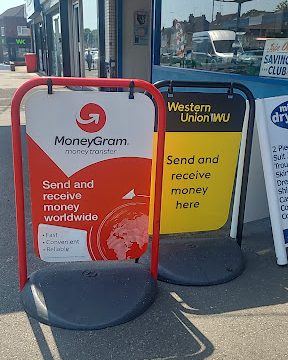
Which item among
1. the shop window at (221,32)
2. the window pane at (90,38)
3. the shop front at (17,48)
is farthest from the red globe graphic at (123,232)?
the shop front at (17,48)

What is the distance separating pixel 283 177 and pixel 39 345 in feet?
7.21

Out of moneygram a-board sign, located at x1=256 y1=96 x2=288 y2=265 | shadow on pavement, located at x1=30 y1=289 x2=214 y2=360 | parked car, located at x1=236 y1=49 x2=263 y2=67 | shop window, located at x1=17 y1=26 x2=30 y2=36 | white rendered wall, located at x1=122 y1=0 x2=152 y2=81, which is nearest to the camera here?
shadow on pavement, located at x1=30 y1=289 x2=214 y2=360

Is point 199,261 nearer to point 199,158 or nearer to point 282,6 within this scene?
point 199,158

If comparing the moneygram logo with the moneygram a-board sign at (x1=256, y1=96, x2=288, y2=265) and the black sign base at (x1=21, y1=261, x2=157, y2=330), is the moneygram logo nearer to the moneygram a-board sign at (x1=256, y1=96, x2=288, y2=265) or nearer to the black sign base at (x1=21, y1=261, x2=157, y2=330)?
the black sign base at (x1=21, y1=261, x2=157, y2=330)

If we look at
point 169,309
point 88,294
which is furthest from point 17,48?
point 169,309

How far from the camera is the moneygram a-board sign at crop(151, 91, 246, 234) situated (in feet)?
8.87

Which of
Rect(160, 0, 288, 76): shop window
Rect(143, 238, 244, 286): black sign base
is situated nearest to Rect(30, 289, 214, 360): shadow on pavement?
Rect(143, 238, 244, 286): black sign base

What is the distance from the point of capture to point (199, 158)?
2.83 m

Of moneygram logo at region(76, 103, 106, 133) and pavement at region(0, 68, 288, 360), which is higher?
moneygram logo at region(76, 103, 106, 133)

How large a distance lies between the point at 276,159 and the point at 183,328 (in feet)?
5.06

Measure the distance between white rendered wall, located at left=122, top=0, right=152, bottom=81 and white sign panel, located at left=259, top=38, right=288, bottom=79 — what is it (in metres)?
4.41

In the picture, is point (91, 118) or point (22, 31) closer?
point (91, 118)

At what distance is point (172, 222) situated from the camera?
295 centimetres

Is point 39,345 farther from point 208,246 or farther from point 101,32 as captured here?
point 101,32
